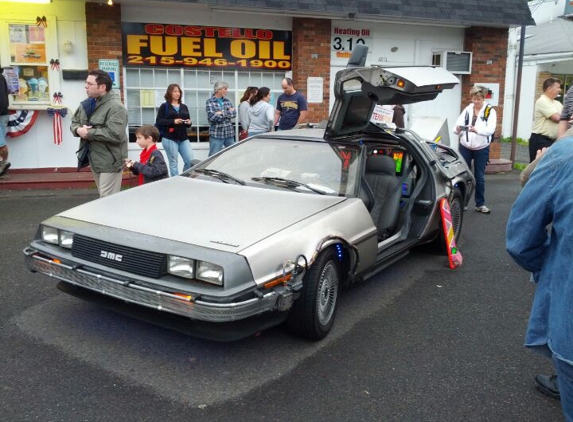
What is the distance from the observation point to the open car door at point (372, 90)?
4754 millimetres

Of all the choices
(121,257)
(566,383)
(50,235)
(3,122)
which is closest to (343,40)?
(3,122)

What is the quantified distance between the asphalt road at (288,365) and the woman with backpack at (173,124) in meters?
4.08

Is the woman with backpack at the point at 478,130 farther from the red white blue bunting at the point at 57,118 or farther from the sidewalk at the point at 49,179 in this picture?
the red white blue bunting at the point at 57,118

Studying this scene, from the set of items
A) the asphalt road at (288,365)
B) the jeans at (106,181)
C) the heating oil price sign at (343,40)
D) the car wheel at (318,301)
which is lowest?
the asphalt road at (288,365)

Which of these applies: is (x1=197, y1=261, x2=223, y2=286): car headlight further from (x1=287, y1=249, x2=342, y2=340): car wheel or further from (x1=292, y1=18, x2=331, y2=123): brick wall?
(x1=292, y1=18, x2=331, y2=123): brick wall

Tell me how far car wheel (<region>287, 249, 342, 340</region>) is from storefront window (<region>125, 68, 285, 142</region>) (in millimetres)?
7317

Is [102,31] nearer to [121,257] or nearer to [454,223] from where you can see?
[454,223]

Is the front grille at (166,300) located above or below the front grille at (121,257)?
below

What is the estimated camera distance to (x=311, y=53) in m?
11.1

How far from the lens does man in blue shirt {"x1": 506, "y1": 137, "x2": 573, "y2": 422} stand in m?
1.92

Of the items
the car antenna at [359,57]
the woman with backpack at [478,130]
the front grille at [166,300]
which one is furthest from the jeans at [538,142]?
the front grille at [166,300]

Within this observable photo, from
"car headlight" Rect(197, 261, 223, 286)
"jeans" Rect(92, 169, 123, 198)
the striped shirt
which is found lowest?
"car headlight" Rect(197, 261, 223, 286)

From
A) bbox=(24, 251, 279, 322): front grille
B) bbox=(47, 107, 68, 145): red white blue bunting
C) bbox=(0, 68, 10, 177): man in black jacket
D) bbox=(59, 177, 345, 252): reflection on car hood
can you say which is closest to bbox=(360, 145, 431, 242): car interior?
bbox=(59, 177, 345, 252): reflection on car hood

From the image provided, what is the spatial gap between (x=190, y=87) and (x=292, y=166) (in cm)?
651
